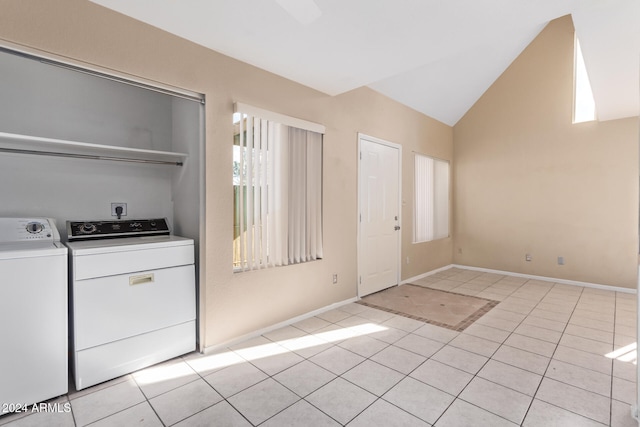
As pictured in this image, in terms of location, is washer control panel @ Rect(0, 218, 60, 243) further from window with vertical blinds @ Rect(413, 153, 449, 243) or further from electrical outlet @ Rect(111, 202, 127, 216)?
window with vertical blinds @ Rect(413, 153, 449, 243)

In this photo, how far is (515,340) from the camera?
2.86 meters

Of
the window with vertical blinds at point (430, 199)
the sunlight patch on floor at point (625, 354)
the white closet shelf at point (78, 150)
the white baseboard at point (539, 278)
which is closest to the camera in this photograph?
the white closet shelf at point (78, 150)

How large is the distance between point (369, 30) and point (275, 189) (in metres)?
1.64

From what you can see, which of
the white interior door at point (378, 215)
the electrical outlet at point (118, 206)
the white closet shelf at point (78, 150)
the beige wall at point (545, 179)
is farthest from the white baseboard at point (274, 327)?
the beige wall at point (545, 179)

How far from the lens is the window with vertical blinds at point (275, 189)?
2.83 m

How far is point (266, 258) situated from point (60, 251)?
1590 mm

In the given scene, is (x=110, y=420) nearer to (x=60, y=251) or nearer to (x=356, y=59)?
(x=60, y=251)

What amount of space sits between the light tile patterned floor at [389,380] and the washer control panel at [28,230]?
3.80ft

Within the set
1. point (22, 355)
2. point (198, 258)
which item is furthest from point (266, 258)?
point (22, 355)

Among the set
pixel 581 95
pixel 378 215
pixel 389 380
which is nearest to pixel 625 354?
pixel 389 380

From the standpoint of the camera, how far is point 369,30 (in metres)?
2.35

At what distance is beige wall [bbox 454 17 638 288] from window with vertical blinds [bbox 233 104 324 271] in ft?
12.7

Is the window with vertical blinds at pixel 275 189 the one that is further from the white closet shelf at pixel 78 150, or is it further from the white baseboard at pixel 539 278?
the white baseboard at pixel 539 278

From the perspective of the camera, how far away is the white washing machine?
1799 millimetres
